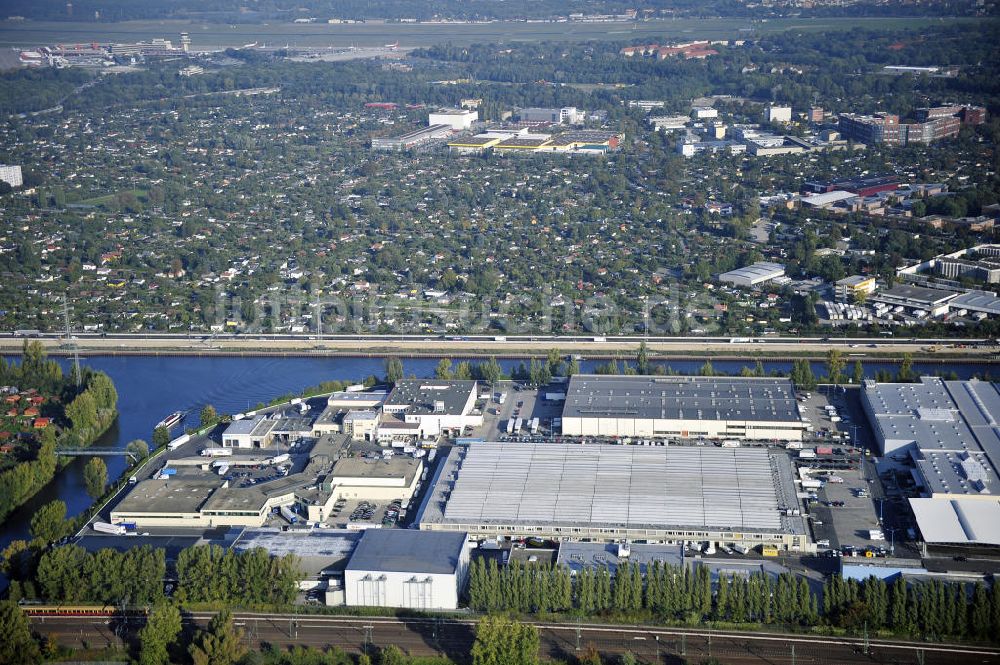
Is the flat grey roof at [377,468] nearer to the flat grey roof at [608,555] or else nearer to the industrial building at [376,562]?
the industrial building at [376,562]

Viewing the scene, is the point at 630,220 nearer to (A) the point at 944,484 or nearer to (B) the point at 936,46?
(A) the point at 944,484

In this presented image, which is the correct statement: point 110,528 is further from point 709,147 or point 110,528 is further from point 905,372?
point 709,147

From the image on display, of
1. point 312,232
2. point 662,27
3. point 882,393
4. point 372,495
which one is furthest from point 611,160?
point 662,27

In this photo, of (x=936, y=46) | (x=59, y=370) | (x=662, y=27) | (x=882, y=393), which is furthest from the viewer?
(x=662, y=27)

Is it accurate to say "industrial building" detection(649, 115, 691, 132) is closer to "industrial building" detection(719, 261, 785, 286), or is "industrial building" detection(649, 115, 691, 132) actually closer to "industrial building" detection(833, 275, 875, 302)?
"industrial building" detection(719, 261, 785, 286)

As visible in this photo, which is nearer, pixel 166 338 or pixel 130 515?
pixel 130 515

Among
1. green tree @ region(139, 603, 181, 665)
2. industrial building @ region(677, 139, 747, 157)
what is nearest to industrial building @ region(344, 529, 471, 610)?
green tree @ region(139, 603, 181, 665)
